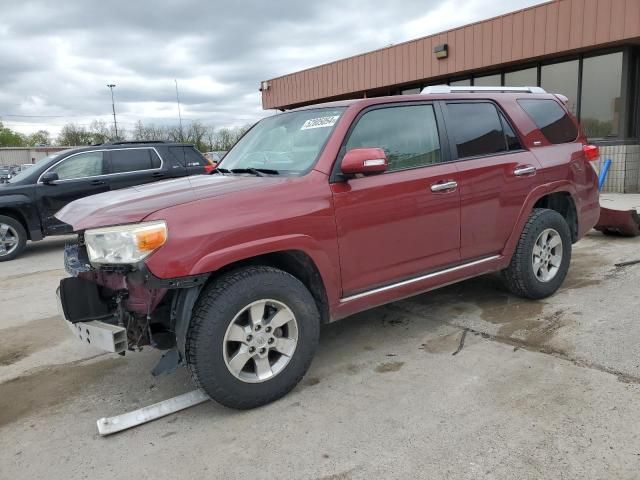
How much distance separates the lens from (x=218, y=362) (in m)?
2.81

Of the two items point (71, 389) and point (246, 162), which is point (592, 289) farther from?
point (71, 389)

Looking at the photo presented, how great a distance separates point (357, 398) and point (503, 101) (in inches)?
114

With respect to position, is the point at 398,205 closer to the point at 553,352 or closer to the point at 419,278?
the point at 419,278

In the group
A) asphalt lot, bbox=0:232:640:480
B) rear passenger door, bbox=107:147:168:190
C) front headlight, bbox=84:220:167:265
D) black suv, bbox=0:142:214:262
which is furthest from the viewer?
rear passenger door, bbox=107:147:168:190

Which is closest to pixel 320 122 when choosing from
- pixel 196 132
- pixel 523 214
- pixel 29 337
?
pixel 523 214

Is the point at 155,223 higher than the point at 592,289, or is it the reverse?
the point at 155,223

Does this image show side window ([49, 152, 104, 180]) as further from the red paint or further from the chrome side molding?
the chrome side molding

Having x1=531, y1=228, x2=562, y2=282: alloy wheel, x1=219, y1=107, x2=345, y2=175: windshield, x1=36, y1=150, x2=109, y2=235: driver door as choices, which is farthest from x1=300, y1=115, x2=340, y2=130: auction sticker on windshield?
x1=36, y1=150, x2=109, y2=235: driver door

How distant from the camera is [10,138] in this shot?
102 metres

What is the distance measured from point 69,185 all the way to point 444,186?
7.17 metres

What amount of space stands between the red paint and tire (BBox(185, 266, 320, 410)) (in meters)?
0.17

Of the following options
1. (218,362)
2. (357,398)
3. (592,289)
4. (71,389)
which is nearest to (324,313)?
(357,398)

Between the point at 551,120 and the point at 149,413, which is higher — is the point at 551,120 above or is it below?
above

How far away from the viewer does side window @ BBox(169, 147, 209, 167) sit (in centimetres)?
984
